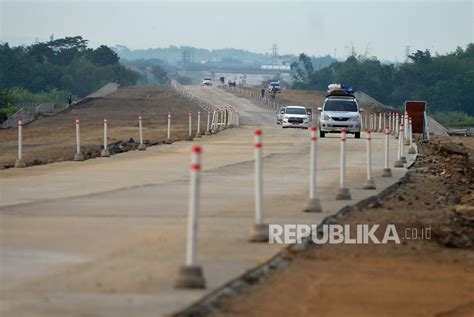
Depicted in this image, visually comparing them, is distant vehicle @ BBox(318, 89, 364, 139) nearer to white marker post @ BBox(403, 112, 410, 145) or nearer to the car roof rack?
the car roof rack

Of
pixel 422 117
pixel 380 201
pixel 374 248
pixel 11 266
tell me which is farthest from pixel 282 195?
Result: pixel 422 117

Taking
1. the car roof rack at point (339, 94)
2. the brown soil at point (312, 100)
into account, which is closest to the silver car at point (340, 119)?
the car roof rack at point (339, 94)

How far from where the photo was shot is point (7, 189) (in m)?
25.1

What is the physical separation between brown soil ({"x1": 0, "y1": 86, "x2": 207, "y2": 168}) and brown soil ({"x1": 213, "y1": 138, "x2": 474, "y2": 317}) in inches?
759

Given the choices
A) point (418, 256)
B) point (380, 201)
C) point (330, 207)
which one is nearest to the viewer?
point (418, 256)

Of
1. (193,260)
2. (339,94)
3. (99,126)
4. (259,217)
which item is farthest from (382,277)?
(99,126)

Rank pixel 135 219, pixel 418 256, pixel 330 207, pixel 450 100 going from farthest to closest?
pixel 450 100, pixel 330 207, pixel 135 219, pixel 418 256

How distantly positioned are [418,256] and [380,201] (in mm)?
6756

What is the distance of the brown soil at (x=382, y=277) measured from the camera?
12703 mm

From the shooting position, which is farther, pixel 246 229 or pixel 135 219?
pixel 135 219

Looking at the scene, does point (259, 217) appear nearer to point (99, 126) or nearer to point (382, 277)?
point (382, 277)

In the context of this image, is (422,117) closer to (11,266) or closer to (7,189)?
(7,189)

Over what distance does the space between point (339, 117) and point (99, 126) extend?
26212 mm

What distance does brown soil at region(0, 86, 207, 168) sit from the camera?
51844 mm
